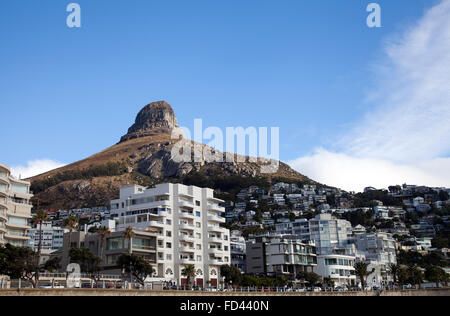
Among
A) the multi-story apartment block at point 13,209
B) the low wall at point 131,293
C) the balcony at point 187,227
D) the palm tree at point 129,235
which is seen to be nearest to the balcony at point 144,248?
the palm tree at point 129,235

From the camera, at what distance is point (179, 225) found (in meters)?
114

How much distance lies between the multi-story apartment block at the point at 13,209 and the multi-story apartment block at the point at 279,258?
2378 inches

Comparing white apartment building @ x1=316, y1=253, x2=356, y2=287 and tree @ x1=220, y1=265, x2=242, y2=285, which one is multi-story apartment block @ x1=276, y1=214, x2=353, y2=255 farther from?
tree @ x1=220, y1=265, x2=242, y2=285

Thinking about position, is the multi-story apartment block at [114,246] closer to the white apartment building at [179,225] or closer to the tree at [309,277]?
the white apartment building at [179,225]

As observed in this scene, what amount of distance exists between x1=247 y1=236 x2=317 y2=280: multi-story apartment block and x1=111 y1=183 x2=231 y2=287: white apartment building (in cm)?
1538

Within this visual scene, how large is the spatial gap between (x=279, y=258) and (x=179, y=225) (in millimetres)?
32901

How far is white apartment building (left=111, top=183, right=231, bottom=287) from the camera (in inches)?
4328

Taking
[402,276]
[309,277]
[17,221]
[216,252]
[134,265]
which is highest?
[17,221]

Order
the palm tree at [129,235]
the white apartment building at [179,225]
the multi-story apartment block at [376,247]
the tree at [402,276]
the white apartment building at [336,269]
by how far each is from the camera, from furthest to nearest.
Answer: the multi-story apartment block at [376,247] < the tree at [402,276] < the white apartment building at [336,269] < the white apartment building at [179,225] < the palm tree at [129,235]

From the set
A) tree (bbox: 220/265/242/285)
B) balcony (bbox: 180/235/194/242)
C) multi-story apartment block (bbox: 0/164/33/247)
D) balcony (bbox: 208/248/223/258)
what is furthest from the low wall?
multi-story apartment block (bbox: 0/164/33/247)

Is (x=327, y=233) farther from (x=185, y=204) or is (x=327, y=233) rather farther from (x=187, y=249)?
(x=187, y=249)

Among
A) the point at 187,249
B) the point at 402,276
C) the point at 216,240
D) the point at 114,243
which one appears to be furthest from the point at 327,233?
the point at 114,243

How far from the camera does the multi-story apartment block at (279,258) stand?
13362cm
